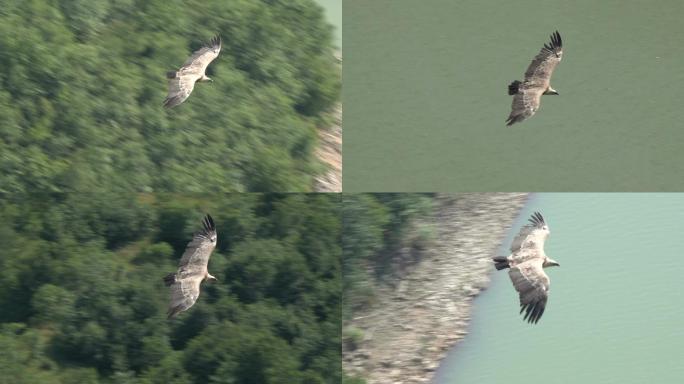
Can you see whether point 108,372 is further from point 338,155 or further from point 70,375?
point 338,155

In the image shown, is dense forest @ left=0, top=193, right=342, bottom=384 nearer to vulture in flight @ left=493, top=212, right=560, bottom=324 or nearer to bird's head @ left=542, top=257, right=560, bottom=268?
vulture in flight @ left=493, top=212, right=560, bottom=324

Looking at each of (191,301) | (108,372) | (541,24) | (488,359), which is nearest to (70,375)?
(108,372)

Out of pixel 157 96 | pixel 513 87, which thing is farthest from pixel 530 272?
pixel 157 96

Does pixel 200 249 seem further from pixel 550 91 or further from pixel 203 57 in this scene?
pixel 550 91

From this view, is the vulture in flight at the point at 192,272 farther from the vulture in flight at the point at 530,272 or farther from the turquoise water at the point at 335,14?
the vulture in flight at the point at 530,272

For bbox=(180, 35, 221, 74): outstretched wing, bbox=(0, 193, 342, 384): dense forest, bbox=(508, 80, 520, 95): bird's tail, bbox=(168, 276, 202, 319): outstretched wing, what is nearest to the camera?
bbox=(0, 193, 342, 384): dense forest

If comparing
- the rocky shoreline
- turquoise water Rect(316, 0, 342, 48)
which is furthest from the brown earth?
the rocky shoreline
